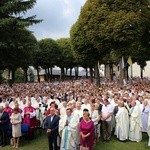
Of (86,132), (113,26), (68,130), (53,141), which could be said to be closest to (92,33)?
(113,26)

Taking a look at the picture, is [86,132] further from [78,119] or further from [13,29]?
[13,29]

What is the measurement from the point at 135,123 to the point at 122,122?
59 cm

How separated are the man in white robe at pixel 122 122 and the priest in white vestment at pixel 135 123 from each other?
229mm

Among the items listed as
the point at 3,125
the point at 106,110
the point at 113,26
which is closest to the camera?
the point at 3,125

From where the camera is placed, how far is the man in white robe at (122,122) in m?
18.0

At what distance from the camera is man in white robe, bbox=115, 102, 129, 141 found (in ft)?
59.2

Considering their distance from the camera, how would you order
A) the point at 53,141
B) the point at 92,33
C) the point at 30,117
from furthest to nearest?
the point at 92,33 → the point at 30,117 → the point at 53,141

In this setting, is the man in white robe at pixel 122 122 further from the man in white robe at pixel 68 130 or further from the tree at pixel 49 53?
the tree at pixel 49 53

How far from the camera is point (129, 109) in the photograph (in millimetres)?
18516

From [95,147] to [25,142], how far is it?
3.55 m

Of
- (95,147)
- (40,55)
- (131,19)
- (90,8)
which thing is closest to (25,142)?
(95,147)

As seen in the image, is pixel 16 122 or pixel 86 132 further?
pixel 16 122

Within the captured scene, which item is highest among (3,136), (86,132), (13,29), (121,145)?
(13,29)

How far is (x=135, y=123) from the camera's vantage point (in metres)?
Answer: 18.1
